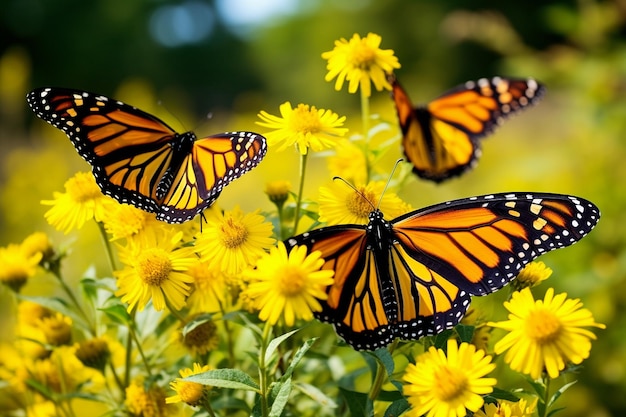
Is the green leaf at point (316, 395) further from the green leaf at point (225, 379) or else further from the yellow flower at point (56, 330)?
the yellow flower at point (56, 330)

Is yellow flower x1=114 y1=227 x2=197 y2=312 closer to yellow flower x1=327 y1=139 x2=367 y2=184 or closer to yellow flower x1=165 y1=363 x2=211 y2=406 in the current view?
yellow flower x1=165 y1=363 x2=211 y2=406

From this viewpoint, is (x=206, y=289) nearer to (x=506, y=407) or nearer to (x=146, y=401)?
(x=146, y=401)

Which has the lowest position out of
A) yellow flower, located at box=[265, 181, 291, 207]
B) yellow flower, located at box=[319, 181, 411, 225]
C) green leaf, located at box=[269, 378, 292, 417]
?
green leaf, located at box=[269, 378, 292, 417]

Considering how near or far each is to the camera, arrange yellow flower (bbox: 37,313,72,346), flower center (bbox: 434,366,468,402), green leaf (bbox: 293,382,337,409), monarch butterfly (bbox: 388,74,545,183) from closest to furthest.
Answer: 1. flower center (bbox: 434,366,468,402)
2. green leaf (bbox: 293,382,337,409)
3. yellow flower (bbox: 37,313,72,346)
4. monarch butterfly (bbox: 388,74,545,183)

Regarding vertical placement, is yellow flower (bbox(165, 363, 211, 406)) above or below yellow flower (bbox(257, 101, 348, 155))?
below

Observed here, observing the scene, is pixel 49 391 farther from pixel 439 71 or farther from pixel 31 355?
pixel 439 71

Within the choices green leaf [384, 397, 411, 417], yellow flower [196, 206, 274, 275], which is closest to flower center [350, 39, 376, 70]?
yellow flower [196, 206, 274, 275]
